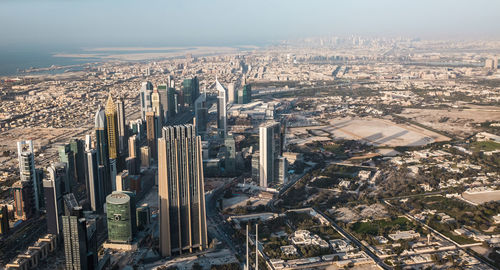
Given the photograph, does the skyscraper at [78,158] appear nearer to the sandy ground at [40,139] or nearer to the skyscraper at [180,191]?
the sandy ground at [40,139]

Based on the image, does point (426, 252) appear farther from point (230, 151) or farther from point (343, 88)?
point (343, 88)

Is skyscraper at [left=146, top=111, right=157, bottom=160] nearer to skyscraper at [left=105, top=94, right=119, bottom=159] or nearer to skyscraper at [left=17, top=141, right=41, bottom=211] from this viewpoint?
skyscraper at [left=105, top=94, right=119, bottom=159]

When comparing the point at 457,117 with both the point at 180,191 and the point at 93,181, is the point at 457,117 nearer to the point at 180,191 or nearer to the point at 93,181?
the point at 180,191

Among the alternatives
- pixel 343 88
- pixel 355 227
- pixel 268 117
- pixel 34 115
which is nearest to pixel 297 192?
pixel 355 227

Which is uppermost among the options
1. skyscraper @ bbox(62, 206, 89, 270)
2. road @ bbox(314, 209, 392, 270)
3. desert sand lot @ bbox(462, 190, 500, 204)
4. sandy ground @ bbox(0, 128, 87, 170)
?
skyscraper @ bbox(62, 206, 89, 270)

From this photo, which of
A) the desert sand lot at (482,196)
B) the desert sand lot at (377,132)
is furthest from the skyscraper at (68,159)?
the desert sand lot at (482,196)

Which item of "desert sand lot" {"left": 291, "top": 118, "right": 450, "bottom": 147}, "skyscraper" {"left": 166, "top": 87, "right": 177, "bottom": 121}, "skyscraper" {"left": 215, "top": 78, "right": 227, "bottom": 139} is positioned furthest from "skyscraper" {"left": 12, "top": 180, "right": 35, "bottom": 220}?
"desert sand lot" {"left": 291, "top": 118, "right": 450, "bottom": 147}
